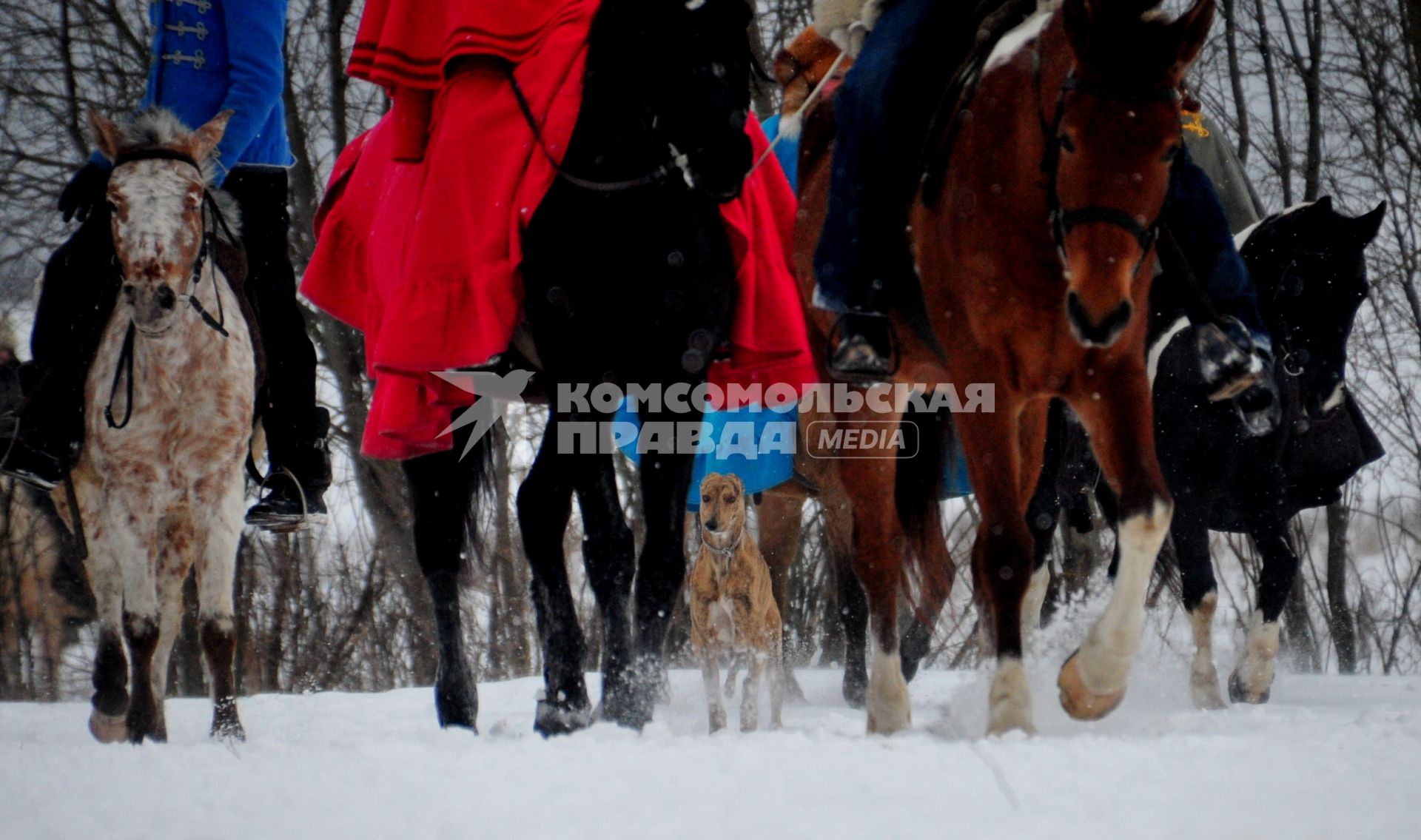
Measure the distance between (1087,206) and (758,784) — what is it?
1663 mm

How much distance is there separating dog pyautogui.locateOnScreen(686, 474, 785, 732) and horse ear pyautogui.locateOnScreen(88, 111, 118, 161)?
10.7ft

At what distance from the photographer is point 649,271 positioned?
14.0 ft

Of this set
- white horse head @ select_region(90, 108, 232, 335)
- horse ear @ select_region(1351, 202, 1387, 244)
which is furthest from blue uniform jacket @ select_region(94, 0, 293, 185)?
horse ear @ select_region(1351, 202, 1387, 244)

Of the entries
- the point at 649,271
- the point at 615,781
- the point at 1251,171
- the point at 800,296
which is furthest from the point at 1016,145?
the point at 1251,171

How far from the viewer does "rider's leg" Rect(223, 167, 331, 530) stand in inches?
232

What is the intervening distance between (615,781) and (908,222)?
2135 mm

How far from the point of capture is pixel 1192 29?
11.6 feet

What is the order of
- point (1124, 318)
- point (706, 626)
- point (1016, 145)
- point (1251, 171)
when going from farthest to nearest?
1. point (1251, 171)
2. point (706, 626)
3. point (1016, 145)
4. point (1124, 318)

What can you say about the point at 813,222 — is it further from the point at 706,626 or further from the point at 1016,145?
the point at 706,626

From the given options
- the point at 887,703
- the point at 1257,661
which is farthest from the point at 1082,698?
the point at 1257,661

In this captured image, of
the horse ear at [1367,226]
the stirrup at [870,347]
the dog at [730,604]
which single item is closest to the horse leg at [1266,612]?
the horse ear at [1367,226]

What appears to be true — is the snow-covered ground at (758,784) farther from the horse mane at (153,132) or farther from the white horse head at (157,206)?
the horse mane at (153,132)

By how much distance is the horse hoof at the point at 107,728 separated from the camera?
495 cm

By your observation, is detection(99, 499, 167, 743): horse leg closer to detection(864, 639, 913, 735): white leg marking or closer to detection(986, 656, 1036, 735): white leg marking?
detection(864, 639, 913, 735): white leg marking
